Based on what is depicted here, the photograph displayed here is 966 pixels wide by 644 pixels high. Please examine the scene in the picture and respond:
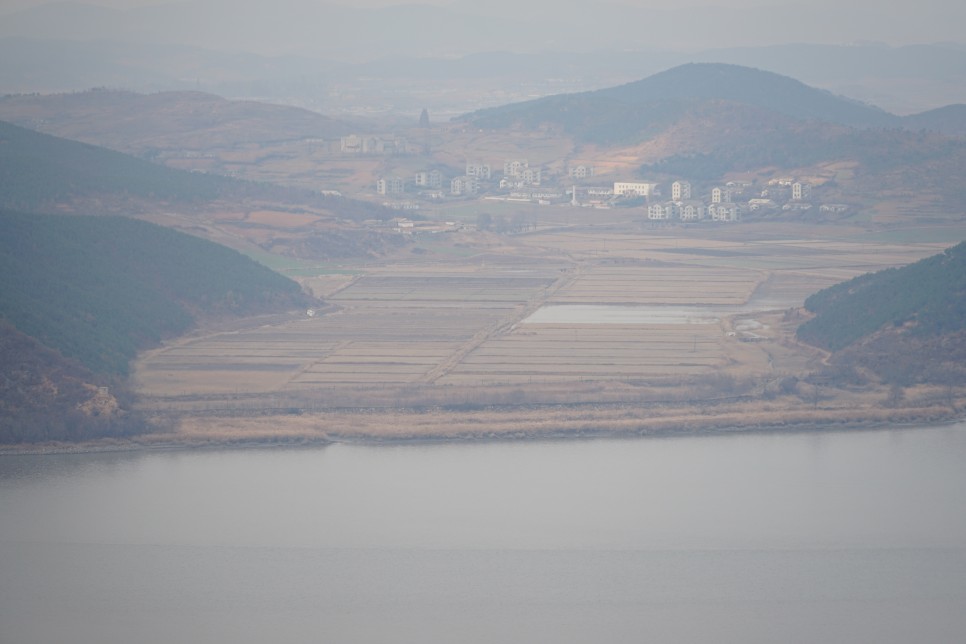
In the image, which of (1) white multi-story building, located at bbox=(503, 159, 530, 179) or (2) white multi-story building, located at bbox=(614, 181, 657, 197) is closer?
(2) white multi-story building, located at bbox=(614, 181, 657, 197)

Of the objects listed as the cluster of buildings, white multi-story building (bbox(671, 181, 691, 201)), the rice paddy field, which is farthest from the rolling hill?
white multi-story building (bbox(671, 181, 691, 201))

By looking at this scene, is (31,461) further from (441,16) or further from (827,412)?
(441,16)

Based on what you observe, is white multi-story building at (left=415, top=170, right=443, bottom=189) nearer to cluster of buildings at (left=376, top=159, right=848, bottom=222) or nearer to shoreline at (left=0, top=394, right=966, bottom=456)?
cluster of buildings at (left=376, top=159, right=848, bottom=222)

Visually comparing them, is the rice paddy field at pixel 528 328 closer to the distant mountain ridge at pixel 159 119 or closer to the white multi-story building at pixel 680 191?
the white multi-story building at pixel 680 191

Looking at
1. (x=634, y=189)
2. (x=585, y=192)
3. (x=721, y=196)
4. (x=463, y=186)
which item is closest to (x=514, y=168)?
A: (x=463, y=186)

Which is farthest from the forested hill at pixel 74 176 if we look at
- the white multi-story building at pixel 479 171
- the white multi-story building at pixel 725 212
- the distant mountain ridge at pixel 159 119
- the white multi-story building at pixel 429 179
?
the white multi-story building at pixel 725 212

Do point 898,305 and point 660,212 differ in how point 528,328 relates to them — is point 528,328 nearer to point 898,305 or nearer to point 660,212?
point 898,305

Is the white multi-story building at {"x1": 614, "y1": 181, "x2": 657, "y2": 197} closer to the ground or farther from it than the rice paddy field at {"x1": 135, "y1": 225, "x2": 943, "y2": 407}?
farther from it
